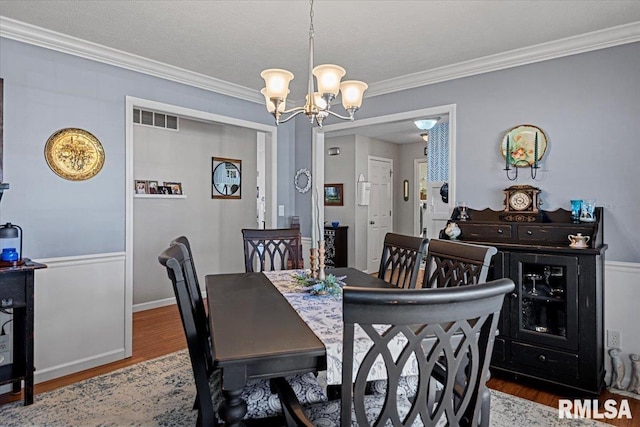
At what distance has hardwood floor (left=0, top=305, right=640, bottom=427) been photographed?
257 cm

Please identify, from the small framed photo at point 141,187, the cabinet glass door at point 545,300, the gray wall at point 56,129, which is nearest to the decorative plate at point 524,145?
the cabinet glass door at point 545,300

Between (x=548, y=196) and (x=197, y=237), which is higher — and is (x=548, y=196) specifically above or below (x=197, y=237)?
above

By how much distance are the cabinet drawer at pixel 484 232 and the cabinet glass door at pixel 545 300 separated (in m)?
0.29

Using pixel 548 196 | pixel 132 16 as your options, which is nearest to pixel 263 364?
pixel 132 16

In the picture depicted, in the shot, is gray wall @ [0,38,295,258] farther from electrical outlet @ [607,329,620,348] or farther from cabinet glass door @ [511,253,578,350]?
electrical outlet @ [607,329,620,348]

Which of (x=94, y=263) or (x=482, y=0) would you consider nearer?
(x=482, y=0)

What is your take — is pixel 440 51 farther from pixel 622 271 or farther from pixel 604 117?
pixel 622 271

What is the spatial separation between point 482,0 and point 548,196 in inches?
60.0

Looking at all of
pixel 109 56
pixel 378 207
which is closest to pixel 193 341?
pixel 109 56

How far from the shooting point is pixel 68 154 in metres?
2.95

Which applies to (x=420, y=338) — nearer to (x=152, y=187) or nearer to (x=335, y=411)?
(x=335, y=411)

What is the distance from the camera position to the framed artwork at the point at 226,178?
5203mm

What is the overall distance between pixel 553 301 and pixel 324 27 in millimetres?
2408

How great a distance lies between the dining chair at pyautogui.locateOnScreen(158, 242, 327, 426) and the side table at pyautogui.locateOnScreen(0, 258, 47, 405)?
4.56 feet
